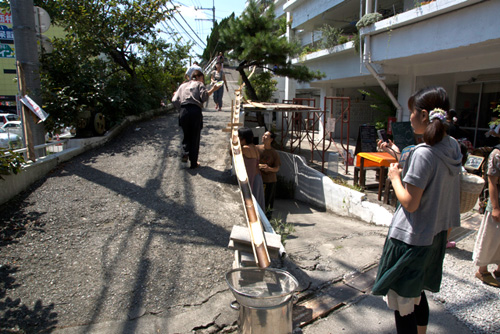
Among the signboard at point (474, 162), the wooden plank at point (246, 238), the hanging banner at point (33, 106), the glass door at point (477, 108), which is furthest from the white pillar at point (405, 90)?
the hanging banner at point (33, 106)

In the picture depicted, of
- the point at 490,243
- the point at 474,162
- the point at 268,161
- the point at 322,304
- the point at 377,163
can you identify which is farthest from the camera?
the point at 377,163

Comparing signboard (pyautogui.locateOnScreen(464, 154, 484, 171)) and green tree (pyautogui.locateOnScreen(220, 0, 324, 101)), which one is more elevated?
green tree (pyautogui.locateOnScreen(220, 0, 324, 101))

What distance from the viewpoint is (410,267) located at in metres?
1.95

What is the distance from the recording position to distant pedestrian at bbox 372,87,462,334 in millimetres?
1868

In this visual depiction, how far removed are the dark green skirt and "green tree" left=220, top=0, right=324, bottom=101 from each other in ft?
31.0

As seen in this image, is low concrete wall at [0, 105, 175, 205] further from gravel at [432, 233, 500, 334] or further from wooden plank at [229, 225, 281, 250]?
gravel at [432, 233, 500, 334]

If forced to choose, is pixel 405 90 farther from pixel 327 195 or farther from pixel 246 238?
pixel 246 238

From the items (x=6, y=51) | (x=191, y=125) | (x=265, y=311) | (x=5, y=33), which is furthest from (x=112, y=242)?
(x=6, y=51)

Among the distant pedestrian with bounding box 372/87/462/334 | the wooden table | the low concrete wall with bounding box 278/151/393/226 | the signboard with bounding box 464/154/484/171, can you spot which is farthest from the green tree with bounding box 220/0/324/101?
the distant pedestrian with bounding box 372/87/462/334

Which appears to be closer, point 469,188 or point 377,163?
point 469,188

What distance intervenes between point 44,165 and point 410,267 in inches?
213

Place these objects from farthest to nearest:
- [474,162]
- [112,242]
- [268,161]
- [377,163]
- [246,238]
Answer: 1. [377,163]
2. [268,161]
3. [474,162]
4. [112,242]
5. [246,238]

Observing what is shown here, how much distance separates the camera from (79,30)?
834cm

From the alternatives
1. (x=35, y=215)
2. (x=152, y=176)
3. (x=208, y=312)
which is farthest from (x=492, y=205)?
(x=35, y=215)
